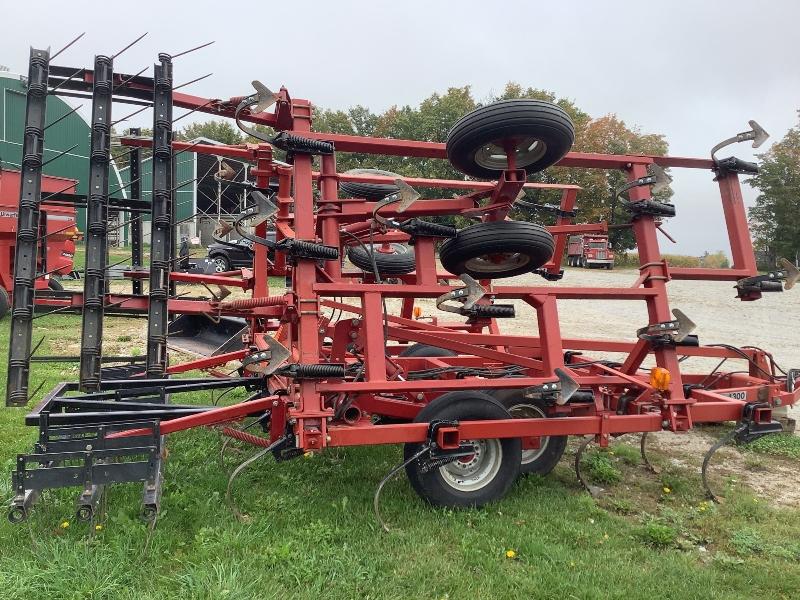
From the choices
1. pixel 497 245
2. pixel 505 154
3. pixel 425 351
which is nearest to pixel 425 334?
pixel 497 245

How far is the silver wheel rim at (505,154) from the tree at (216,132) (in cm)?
3921

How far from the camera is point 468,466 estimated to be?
3.84m

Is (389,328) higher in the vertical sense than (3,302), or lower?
lower

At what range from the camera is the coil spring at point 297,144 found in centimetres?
363

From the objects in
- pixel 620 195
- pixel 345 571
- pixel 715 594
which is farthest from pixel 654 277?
pixel 345 571

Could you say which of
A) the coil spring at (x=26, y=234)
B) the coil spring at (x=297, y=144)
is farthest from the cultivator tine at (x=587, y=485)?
the coil spring at (x=26, y=234)

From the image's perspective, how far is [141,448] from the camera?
3160 mm

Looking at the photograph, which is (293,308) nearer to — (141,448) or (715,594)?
(141,448)

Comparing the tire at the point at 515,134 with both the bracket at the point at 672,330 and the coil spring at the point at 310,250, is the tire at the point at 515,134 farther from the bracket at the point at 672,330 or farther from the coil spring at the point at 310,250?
the bracket at the point at 672,330

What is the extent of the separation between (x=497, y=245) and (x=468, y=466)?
1466 mm

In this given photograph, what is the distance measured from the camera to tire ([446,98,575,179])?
3406mm

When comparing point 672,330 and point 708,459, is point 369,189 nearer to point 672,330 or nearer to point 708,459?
point 672,330

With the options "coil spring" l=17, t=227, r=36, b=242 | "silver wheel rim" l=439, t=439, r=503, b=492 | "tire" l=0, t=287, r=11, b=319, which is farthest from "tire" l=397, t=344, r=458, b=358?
"tire" l=0, t=287, r=11, b=319

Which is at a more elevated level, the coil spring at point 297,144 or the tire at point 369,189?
the tire at point 369,189
